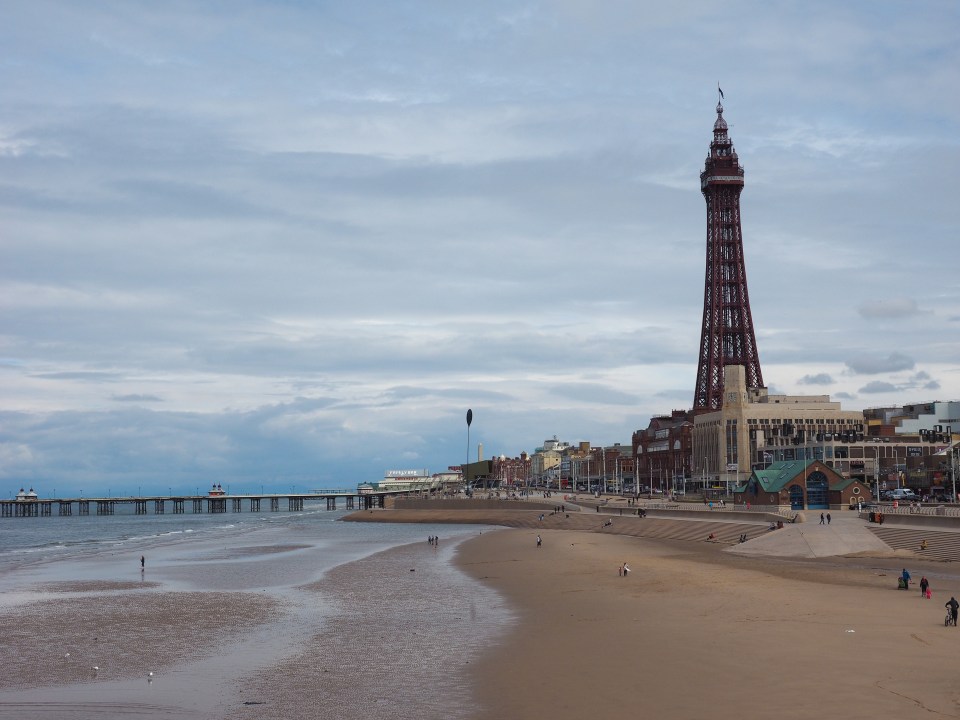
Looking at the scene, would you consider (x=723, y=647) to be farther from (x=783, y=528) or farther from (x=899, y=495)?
(x=899, y=495)

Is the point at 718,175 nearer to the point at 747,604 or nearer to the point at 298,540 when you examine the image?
the point at 298,540

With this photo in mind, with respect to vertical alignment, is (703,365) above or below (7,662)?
above

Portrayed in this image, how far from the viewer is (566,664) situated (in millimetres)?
26281

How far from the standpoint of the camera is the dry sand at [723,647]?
21.4 metres

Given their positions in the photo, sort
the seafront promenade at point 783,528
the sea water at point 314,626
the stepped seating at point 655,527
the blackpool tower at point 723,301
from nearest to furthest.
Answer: the sea water at point 314,626
the seafront promenade at point 783,528
the stepped seating at point 655,527
the blackpool tower at point 723,301

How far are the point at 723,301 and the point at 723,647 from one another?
16314cm

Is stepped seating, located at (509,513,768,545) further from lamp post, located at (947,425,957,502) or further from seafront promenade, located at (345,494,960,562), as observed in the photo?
lamp post, located at (947,425,957,502)

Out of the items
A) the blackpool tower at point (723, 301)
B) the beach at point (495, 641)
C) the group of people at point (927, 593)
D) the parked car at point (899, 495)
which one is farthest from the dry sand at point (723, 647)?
the blackpool tower at point (723, 301)

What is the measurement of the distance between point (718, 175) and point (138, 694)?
604 ft

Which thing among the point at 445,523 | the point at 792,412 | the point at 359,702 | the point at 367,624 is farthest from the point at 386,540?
the point at 792,412

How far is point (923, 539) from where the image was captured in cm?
5331

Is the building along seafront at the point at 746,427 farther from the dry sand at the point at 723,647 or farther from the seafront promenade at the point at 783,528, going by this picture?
the dry sand at the point at 723,647

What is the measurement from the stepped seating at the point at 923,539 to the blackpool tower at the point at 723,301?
11834 cm

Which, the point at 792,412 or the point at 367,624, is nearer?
the point at 367,624
